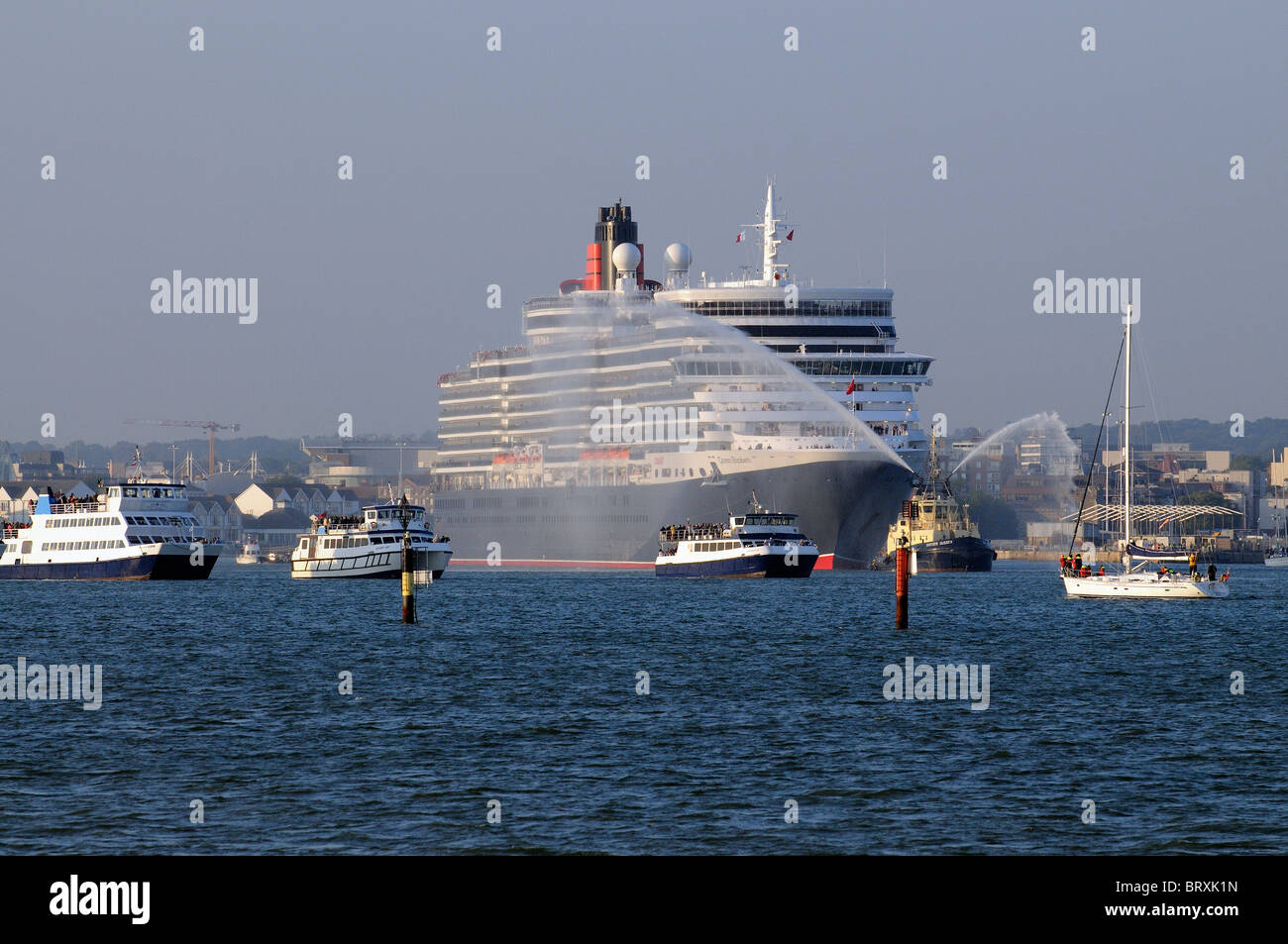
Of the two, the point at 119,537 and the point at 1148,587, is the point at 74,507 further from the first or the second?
the point at 1148,587

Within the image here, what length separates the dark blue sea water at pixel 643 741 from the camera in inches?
1027

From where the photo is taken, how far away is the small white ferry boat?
114938 mm

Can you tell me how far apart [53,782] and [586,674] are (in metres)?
22.9

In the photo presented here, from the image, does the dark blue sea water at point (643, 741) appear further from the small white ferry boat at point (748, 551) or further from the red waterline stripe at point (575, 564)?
the red waterline stripe at point (575, 564)

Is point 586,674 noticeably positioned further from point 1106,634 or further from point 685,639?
point 1106,634

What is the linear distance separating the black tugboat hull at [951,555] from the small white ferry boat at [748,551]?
152 feet

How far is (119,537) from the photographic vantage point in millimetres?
117500

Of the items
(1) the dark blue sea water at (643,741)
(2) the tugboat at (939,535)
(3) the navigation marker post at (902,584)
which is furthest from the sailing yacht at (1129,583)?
(2) the tugboat at (939,535)

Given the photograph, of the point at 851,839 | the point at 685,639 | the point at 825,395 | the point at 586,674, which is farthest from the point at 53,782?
the point at 825,395

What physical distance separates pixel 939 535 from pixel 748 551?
63.6m

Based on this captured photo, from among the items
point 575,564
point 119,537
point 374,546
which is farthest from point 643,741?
point 575,564

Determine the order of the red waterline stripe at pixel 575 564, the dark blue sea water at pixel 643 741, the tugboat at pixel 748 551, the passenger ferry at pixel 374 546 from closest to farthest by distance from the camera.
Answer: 1. the dark blue sea water at pixel 643 741
2. the tugboat at pixel 748 551
3. the passenger ferry at pixel 374 546
4. the red waterline stripe at pixel 575 564
